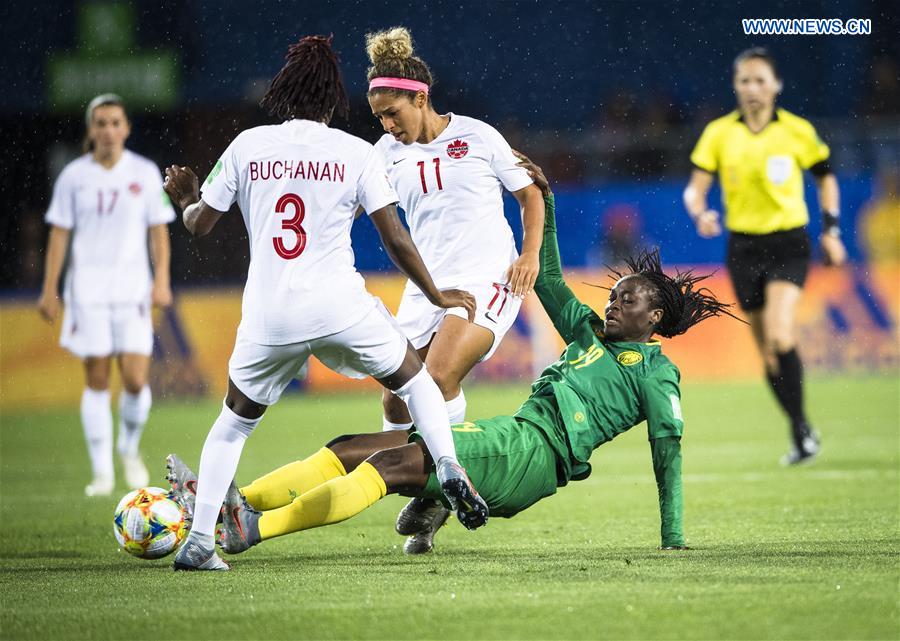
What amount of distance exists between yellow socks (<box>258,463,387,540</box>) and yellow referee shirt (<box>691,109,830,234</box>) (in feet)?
19.1

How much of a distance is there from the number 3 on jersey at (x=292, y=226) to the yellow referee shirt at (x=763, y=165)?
5868 mm

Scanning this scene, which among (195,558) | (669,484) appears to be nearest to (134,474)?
(195,558)

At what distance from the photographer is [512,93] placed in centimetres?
1931

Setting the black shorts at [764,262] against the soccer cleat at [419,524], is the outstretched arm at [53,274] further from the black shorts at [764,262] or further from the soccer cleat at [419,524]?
the black shorts at [764,262]

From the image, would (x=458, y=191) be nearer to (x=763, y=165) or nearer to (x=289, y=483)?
(x=289, y=483)

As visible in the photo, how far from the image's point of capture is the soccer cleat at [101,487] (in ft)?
28.2

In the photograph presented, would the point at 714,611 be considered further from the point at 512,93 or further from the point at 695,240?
the point at 512,93

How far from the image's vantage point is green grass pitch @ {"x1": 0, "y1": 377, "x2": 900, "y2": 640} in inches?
154

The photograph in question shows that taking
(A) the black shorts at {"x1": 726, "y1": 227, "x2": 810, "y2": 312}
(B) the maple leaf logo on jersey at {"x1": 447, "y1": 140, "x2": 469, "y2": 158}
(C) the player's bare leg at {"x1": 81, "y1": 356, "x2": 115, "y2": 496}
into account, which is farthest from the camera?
(A) the black shorts at {"x1": 726, "y1": 227, "x2": 810, "y2": 312}

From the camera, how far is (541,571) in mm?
4914

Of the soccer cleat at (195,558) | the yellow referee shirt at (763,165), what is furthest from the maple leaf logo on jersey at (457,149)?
the yellow referee shirt at (763,165)

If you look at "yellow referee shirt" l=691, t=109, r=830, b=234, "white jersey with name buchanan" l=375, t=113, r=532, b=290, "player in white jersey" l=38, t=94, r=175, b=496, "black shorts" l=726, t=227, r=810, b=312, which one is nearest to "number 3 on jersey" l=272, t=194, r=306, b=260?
"white jersey with name buchanan" l=375, t=113, r=532, b=290

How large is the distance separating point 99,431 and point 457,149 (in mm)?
4018

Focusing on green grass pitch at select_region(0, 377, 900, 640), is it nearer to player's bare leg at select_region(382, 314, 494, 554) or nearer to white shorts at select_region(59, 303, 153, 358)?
player's bare leg at select_region(382, 314, 494, 554)
